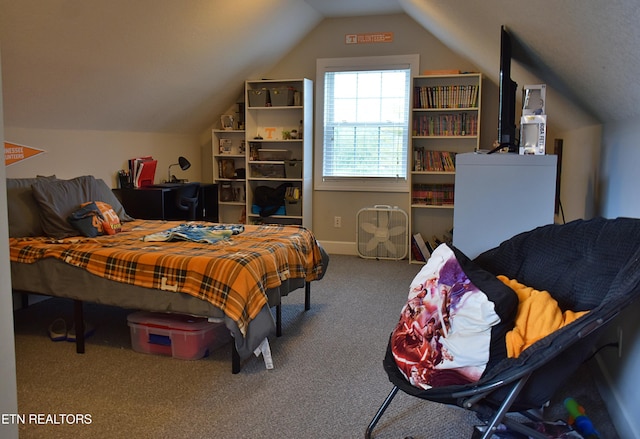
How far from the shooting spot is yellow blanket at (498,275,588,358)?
5.83ft

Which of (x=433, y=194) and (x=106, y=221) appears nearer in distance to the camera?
(x=106, y=221)

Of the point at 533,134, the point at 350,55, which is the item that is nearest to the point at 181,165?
the point at 350,55

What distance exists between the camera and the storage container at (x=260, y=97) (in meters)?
5.58

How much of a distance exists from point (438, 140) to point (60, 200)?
3.65m

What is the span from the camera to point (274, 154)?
18.9 feet

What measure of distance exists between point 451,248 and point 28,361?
234 centimetres

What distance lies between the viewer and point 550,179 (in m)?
2.71

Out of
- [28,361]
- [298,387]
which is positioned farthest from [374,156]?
[28,361]

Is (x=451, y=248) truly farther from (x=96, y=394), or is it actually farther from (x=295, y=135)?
(x=295, y=135)

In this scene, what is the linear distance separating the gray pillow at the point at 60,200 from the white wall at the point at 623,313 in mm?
3141

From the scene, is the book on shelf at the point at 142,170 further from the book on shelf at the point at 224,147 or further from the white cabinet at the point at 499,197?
the white cabinet at the point at 499,197

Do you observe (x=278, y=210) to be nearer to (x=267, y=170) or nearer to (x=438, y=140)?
(x=267, y=170)

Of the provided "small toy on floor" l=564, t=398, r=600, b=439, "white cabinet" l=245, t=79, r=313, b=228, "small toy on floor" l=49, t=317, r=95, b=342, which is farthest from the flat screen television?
"white cabinet" l=245, t=79, r=313, b=228

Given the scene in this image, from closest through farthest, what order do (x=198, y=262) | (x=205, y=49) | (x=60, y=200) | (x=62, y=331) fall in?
(x=198, y=262) < (x=62, y=331) < (x=60, y=200) < (x=205, y=49)
